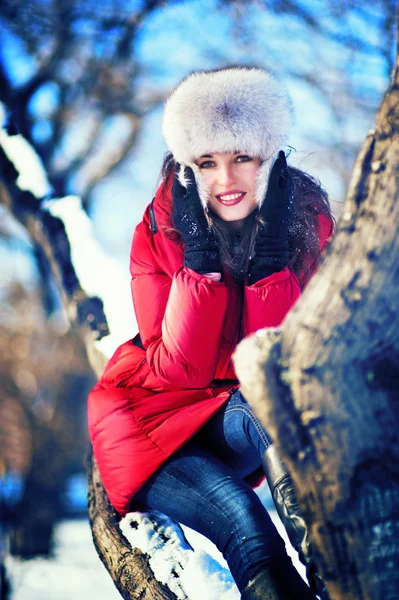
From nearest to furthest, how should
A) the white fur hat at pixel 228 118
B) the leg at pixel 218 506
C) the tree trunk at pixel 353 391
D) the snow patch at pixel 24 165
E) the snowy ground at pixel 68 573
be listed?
1. the tree trunk at pixel 353 391
2. the leg at pixel 218 506
3. the white fur hat at pixel 228 118
4. the snow patch at pixel 24 165
5. the snowy ground at pixel 68 573

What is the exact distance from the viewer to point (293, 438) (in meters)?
1.01

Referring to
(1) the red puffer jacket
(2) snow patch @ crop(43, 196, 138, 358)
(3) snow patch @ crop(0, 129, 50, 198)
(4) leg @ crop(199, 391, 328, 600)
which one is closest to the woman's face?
(1) the red puffer jacket

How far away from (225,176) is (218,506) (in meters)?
0.94

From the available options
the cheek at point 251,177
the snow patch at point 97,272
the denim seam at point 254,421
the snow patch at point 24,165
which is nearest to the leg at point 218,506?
the denim seam at point 254,421

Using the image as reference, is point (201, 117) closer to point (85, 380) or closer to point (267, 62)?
point (267, 62)

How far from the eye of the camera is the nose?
164 centimetres

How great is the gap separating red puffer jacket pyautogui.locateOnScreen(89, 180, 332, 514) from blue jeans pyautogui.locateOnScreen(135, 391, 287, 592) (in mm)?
50

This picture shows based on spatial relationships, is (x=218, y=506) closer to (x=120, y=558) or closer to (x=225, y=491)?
(x=225, y=491)

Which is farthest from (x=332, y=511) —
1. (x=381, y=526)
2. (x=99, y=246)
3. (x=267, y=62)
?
(x=267, y=62)

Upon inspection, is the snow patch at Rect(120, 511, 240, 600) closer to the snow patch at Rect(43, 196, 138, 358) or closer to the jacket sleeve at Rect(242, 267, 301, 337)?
the jacket sleeve at Rect(242, 267, 301, 337)

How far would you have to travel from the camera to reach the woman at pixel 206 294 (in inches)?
61.2

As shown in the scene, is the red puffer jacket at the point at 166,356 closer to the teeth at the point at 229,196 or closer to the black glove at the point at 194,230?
the black glove at the point at 194,230

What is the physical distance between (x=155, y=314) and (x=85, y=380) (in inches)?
294

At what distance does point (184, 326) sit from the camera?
1528 millimetres
